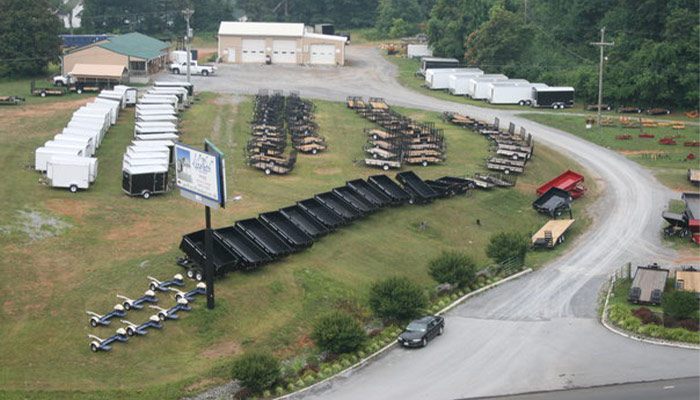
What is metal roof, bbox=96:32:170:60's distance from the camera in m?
96.9

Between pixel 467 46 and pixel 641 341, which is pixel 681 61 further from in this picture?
pixel 641 341

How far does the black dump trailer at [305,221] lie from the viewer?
49.5m

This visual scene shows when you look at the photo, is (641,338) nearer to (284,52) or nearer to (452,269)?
(452,269)

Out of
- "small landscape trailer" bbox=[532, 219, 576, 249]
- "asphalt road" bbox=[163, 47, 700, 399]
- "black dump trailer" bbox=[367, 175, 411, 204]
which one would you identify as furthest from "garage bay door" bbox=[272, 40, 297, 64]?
"small landscape trailer" bbox=[532, 219, 576, 249]

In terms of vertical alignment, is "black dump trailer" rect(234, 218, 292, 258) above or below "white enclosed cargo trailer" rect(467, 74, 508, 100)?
below

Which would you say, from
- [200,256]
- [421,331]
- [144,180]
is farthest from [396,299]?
[144,180]

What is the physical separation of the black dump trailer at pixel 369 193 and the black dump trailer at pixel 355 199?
0.18 m

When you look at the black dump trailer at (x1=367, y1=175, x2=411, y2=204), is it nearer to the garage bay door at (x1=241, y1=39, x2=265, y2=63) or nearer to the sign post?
the sign post

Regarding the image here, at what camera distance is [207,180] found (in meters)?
40.0

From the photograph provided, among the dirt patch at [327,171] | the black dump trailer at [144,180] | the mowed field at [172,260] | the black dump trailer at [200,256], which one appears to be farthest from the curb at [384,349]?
the black dump trailer at [144,180]

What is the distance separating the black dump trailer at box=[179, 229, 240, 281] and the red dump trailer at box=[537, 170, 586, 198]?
1104 inches

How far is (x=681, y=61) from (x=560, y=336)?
65102 millimetres

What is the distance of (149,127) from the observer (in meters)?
68.6

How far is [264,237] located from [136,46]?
60794 millimetres
